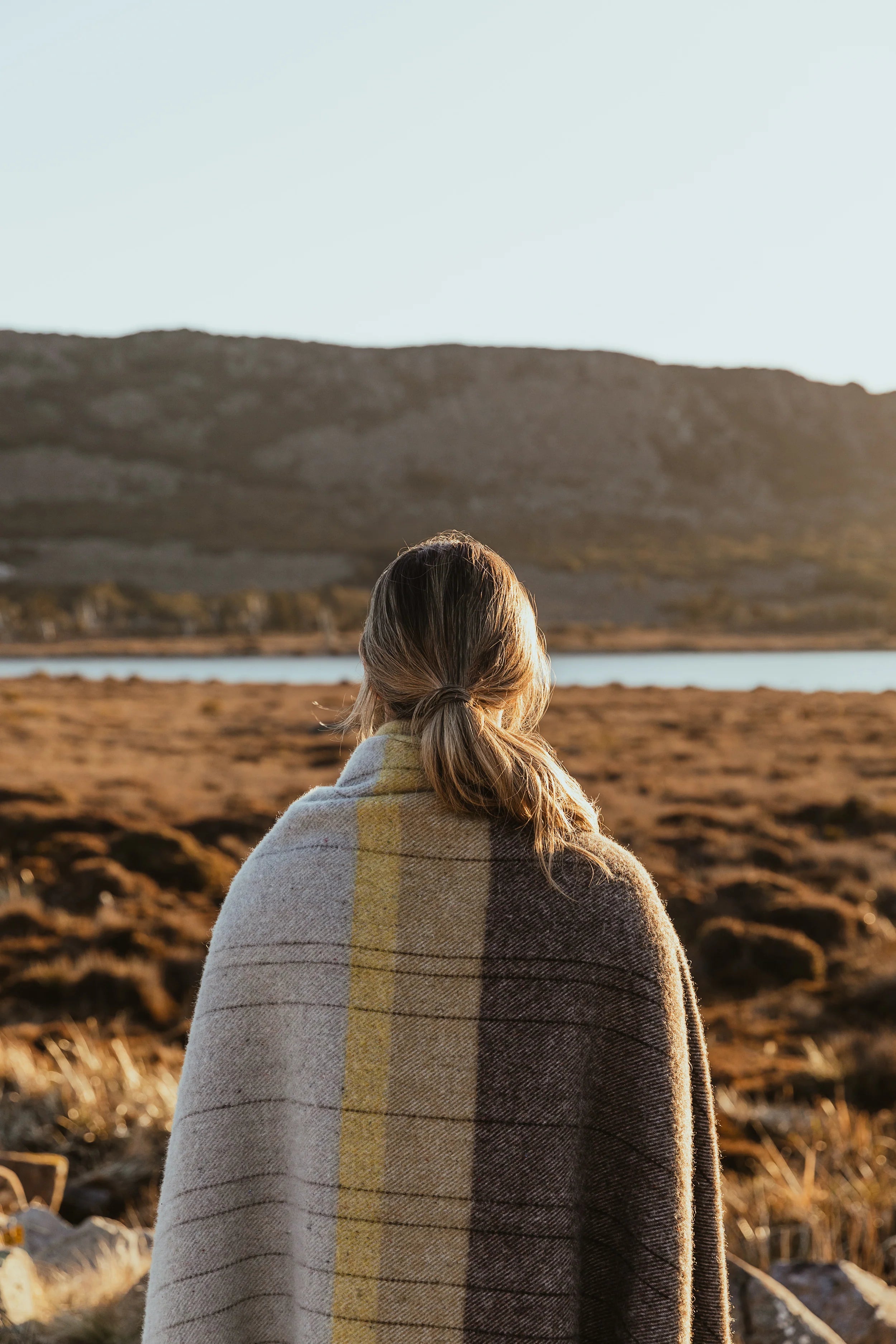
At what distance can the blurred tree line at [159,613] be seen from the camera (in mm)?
81938

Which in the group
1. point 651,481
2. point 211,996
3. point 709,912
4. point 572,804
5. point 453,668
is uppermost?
point 651,481

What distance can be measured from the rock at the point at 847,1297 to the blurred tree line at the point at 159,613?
73154 mm

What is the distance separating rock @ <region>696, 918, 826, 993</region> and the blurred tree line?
67.1 meters

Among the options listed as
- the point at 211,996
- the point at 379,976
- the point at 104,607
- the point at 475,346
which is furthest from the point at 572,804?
the point at 475,346

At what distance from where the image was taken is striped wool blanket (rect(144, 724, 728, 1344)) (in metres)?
1.79

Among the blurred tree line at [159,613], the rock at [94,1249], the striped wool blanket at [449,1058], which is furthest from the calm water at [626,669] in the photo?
the striped wool blanket at [449,1058]

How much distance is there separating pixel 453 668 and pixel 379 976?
50 centimetres

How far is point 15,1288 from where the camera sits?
3.38 m

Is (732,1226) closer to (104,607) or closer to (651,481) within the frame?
(104,607)

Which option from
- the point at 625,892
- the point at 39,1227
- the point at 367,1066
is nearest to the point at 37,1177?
the point at 39,1227

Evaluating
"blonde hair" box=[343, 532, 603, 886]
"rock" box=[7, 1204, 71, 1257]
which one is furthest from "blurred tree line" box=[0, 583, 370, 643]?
"blonde hair" box=[343, 532, 603, 886]

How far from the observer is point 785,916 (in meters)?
11.0

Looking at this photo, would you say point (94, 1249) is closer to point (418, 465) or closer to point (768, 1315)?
point (768, 1315)

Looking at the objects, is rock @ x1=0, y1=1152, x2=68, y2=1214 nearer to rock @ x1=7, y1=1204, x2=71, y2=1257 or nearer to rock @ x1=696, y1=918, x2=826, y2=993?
rock @ x1=7, y1=1204, x2=71, y2=1257
